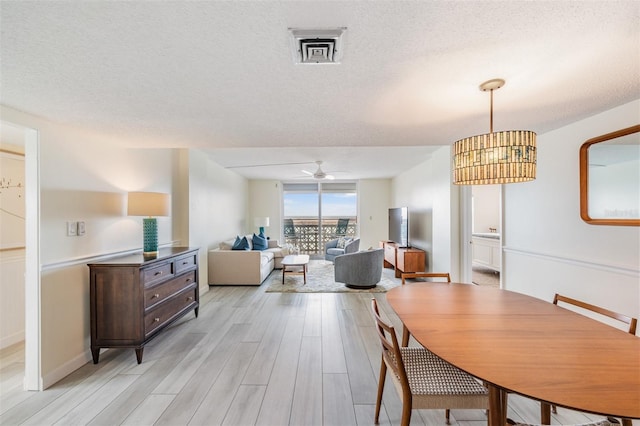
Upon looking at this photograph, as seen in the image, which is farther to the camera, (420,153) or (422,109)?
(420,153)

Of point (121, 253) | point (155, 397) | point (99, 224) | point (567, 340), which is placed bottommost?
point (155, 397)

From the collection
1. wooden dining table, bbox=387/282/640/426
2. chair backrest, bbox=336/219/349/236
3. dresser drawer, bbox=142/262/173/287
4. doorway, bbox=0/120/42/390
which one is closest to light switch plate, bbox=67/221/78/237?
doorway, bbox=0/120/42/390

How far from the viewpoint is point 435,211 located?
15.4 ft

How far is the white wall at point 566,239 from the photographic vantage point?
1886mm

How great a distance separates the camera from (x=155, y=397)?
1856mm

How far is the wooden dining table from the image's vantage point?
2.89 feet

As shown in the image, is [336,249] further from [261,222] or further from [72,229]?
[72,229]

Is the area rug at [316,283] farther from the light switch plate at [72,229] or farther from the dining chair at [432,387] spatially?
the dining chair at [432,387]

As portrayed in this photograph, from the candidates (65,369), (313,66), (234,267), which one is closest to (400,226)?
(234,267)

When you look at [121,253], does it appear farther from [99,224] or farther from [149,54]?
[149,54]

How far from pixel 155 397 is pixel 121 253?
157 centimetres

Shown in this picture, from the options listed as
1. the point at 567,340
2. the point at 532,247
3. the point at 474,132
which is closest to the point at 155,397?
the point at 567,340

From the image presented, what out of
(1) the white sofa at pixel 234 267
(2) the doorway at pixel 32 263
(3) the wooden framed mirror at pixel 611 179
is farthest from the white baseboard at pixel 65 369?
(3) the wooden framed mirror at pixel 611 179

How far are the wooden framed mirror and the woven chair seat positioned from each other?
5.74 ft
